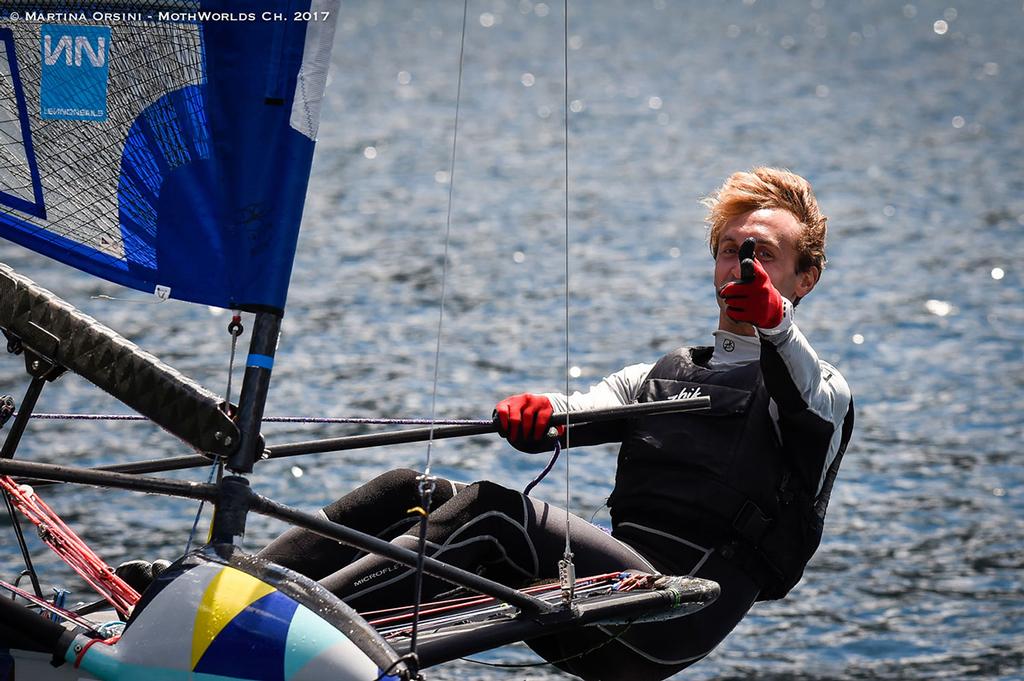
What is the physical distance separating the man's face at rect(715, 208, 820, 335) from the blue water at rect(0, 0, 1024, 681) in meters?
1.88

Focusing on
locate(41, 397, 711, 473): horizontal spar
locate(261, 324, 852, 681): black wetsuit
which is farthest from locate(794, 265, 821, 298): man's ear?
locate(41, 397, 711, 473): horizontal spar

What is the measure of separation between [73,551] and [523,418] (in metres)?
1.11

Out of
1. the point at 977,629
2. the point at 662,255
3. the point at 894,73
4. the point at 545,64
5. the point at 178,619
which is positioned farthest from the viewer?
the point at 545,64

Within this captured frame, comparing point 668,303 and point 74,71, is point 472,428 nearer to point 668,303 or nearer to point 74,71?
point 74,71

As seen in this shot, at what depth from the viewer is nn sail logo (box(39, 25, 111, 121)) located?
3.58 m

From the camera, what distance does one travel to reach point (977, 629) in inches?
221

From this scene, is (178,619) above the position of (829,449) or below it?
below

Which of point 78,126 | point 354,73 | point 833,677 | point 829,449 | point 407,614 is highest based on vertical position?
point 354,73

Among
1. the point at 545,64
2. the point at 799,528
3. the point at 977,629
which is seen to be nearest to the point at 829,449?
the point at 799,528

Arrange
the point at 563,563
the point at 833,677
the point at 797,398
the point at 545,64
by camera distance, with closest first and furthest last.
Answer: the point at 563,563 → the point at 797,398 → the point at 833,677 → the point at 545,64

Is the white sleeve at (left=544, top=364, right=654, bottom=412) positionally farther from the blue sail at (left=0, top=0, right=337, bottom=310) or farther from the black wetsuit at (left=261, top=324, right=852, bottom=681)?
the blue sail at (left=0, top=0, right=337, bottom=310)

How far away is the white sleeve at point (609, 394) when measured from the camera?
150 inches

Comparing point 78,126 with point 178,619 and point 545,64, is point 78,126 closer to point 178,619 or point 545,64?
point 178,619

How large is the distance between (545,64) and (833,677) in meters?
22.8
